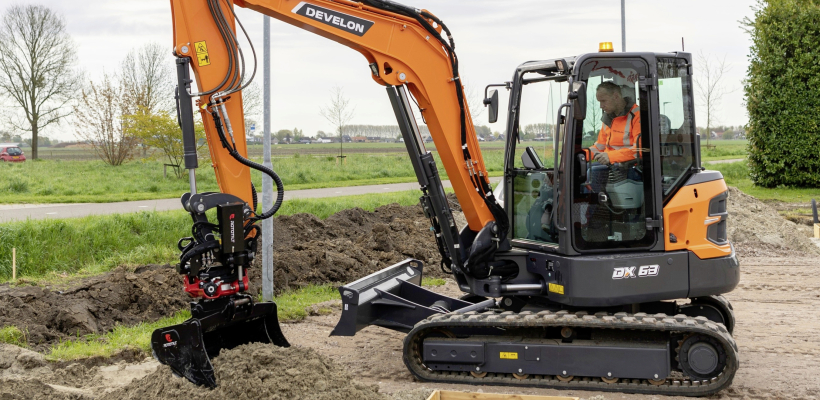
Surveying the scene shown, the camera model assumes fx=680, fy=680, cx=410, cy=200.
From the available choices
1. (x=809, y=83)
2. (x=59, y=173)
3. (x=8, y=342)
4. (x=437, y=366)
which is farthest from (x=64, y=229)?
(x=809, y=83)

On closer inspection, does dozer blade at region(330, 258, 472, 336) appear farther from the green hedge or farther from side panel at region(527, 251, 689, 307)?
the green hedge

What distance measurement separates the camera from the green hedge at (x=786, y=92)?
1894cm

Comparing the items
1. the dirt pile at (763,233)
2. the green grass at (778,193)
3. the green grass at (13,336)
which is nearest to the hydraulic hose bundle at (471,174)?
the green grass at (13,336)

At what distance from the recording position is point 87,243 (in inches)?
399

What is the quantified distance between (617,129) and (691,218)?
0.94m

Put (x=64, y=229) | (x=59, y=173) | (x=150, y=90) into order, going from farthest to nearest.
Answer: (x=150, y=90) < (x=59, y=173) < (x=64, y=229)

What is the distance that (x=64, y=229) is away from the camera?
10172 millimetres

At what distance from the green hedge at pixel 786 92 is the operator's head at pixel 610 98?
16.4m

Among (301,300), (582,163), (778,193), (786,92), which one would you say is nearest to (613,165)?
(582,163)

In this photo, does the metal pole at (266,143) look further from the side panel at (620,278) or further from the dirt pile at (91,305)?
the side panel at (620,278)

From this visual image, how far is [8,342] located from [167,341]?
2.58 metres

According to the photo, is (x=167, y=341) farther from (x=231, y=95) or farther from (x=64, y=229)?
(x=64, y=229)

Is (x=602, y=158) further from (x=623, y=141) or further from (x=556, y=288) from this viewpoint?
(x=556, y=288)

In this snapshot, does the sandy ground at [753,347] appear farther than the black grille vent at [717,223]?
No
